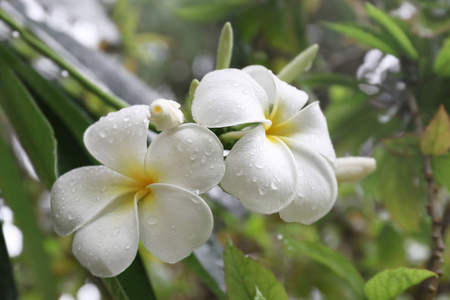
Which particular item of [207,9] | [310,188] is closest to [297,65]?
[310,188]

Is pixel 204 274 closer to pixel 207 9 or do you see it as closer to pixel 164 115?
pixel 164 115

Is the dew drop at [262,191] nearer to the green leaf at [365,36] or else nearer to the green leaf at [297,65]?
the green leaf at [297,65]

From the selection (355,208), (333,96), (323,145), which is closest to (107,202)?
(323,145)

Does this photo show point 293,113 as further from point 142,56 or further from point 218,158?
point 142,56

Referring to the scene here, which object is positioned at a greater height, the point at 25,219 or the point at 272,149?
the point at 272,149

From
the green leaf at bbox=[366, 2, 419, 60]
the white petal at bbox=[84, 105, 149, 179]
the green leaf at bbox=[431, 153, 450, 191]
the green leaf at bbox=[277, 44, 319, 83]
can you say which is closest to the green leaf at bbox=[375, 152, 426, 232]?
the green leaf at bbox=[431, 153, 450, 191]

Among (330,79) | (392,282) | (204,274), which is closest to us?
(392,282)
